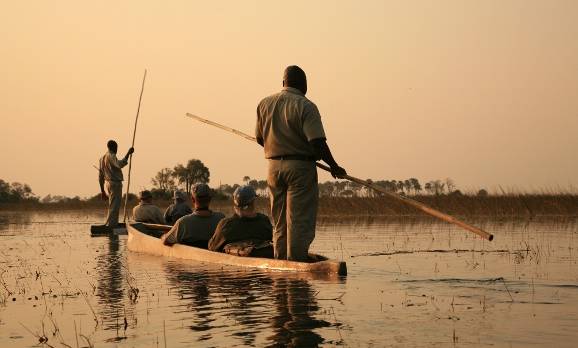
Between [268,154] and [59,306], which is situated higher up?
[268,154]

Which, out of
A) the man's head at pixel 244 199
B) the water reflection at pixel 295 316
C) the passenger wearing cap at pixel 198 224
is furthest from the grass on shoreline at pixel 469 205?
the water reflection at pixel 295 316

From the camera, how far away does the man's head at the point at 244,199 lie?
1204 centimetres

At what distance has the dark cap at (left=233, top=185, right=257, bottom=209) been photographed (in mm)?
12039

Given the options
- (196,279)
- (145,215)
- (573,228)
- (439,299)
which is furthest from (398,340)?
(573,228)

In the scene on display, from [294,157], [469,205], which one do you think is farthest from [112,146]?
[294,157]

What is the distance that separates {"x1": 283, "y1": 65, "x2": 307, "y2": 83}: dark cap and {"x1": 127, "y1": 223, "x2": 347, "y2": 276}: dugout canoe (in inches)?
82.4

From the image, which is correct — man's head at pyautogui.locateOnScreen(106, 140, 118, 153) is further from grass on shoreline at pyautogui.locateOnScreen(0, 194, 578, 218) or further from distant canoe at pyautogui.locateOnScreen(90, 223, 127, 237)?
grass on shoreline at pyautogui.locateOnScreen(0, 194, 578, 218)

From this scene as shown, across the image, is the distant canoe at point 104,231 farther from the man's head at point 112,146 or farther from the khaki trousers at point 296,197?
the khaki trousers at point 296,197

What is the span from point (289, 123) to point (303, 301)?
9.96 feet

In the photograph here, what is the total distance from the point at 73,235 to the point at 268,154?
12.0 metres

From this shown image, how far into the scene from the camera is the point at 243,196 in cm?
1204

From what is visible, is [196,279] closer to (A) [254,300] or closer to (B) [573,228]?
(A) [254,300]

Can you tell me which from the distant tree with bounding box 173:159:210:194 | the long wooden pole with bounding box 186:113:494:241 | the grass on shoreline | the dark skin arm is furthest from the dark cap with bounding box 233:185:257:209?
the distant tree with bounding box 173:159:210:194

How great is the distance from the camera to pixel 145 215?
19016mm
